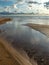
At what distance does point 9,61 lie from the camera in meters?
9.67

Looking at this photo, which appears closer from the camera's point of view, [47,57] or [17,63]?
[17,63]

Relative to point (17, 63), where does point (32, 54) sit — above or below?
above

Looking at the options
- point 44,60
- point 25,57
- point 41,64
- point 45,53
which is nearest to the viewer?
point 41,64

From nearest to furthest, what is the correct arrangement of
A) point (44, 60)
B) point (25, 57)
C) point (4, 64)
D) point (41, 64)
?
point (4, 64) < point (41, 64) < point (44, 60) < point (25, 57)

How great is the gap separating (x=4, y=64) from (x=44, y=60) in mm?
2437

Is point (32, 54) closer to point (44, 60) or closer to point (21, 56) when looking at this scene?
point (21, 56)

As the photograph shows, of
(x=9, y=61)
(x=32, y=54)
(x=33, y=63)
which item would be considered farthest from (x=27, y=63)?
(x=32, y=54)

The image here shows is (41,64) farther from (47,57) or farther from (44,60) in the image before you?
(47,57)

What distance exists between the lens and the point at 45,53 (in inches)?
477

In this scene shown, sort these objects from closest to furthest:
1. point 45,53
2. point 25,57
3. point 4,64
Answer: point 4,64, point 25,57, point 45,53

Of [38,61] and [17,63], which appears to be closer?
[17,63]

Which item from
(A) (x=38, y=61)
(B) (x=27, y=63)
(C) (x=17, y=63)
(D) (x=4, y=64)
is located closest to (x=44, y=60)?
(A) (x=38, y=61)

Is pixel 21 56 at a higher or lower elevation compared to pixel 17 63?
higher

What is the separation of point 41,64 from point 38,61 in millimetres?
570
